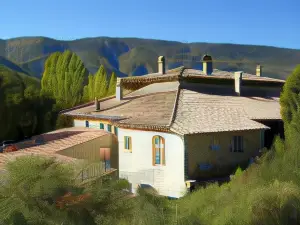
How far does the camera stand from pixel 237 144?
17.9 metres

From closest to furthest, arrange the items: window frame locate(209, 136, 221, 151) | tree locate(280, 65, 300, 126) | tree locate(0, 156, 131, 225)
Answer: tree locate(0, 156, 131, 225)
tree locate(280, 65, 300, 126)
window frame locate(209, 136, 221, 151)

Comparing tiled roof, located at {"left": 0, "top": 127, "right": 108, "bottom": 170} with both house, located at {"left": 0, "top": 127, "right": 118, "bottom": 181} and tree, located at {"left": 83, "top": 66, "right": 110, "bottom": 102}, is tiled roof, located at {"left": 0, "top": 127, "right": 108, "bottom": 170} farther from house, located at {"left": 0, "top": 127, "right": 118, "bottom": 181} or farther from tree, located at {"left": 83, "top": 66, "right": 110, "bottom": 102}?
tree, located at {"left": 83, "top": 66, "right": 110, "bottom": 102}

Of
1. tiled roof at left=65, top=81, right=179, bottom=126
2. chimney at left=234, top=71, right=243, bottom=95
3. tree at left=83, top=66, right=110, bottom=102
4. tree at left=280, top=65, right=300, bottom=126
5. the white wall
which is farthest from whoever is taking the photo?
tree at left=83, top=66, right=110, bottom=102

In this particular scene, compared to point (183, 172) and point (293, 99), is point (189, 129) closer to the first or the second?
point (183, 172)

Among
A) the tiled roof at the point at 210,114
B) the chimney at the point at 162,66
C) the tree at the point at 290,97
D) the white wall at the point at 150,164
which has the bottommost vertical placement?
the white wall at the point at 150,164

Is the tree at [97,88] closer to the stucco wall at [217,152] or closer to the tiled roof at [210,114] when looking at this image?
the tiled roof at [210,114]

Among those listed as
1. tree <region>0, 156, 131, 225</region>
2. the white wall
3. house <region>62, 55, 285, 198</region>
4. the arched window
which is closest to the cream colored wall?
house <region>62, 55, 285, 198</region>

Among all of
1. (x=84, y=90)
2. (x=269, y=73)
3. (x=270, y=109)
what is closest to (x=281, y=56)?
(x=269, y=73)

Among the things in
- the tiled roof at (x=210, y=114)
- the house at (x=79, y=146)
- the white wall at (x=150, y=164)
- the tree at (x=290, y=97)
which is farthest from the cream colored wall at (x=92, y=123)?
the tree at (x=290, y=97)

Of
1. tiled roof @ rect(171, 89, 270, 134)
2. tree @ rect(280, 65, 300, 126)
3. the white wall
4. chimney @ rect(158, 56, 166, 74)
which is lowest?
the white wall

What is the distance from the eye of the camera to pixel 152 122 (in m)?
17.5

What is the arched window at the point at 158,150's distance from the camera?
56.4ft

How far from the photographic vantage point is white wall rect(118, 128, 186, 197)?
16531mm

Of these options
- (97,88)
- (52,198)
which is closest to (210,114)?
(52,198)
